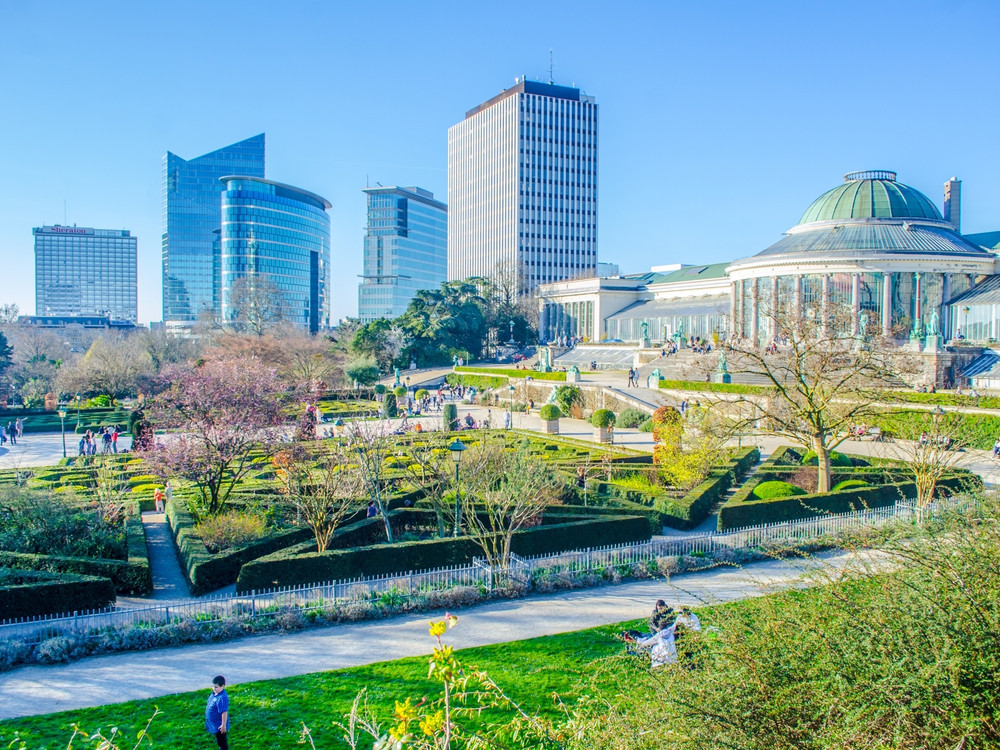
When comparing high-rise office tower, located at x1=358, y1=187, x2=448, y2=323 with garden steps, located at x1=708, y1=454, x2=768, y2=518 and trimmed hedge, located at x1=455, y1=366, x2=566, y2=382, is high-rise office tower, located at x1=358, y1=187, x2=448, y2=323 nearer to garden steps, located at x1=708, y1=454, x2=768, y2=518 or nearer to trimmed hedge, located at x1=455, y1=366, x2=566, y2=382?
trimmed hedge, located at x1=455, y1=366, x2=566, y2=382

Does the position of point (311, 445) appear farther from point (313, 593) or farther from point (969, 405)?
point (969, 405)

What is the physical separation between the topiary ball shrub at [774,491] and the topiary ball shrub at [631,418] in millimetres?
16266

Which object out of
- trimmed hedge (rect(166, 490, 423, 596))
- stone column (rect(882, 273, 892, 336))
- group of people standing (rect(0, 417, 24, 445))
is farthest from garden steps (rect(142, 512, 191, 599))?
stone column (rect(882, 273, 892, 336))

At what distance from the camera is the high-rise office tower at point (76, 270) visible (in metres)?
186

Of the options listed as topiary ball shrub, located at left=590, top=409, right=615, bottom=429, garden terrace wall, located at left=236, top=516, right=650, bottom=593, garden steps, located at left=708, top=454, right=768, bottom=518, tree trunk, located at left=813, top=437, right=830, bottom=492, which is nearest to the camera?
garden terrace wall, located at left=236, top=516, right=650, bottom=593

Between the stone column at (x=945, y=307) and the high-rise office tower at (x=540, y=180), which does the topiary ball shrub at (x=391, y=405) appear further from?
the high-rise office tower at (x=540, y=180)

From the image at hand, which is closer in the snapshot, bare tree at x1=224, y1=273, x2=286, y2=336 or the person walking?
the person walking

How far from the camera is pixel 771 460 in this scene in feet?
80.5

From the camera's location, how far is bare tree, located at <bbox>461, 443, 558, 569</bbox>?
14.6 m

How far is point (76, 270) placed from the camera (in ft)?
634

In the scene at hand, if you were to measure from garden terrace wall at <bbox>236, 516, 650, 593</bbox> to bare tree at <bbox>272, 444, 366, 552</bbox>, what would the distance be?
1.09 metres

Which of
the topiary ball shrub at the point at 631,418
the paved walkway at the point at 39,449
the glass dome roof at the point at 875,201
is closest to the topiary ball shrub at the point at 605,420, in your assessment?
the topiary ball shrub at the point at 631,418

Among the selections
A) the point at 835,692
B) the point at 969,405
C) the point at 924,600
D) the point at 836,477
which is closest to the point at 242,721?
the point at 835,692

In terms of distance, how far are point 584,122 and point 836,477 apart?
97.9 m
